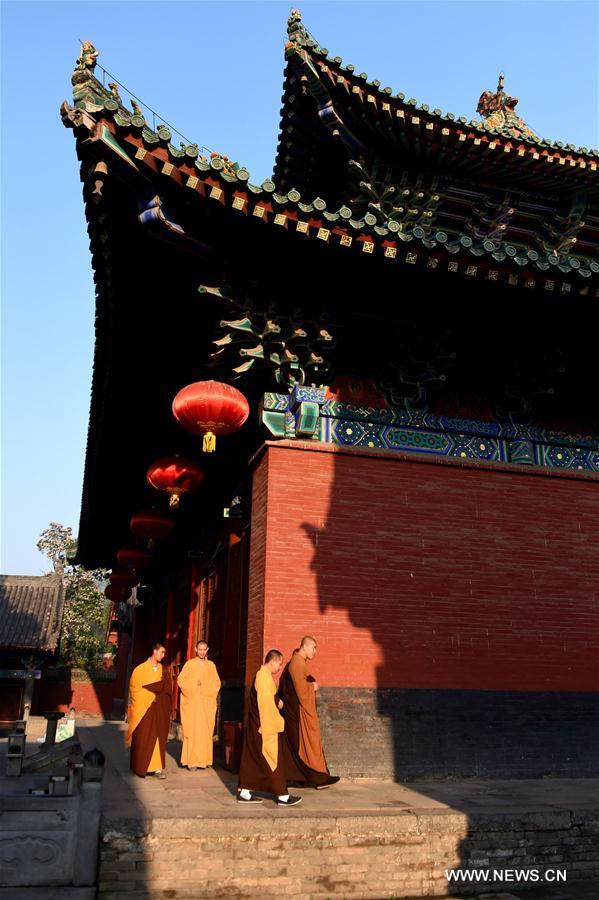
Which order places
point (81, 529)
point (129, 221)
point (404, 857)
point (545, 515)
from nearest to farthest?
point (404, 857) → point (129, 221) → point (545, 515) → point (81, 529)

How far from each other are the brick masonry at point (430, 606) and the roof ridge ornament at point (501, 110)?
6773mm

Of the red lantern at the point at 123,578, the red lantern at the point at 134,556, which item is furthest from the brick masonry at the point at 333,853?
the red lantern at the point at 123,578

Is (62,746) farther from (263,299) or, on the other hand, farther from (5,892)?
(263,299)

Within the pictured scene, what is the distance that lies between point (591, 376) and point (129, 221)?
5.34m

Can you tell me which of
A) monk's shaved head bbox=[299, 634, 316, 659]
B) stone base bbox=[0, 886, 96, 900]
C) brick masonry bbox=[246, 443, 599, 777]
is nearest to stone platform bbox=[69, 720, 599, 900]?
stone base bbox=[0, 886, 96, 900]

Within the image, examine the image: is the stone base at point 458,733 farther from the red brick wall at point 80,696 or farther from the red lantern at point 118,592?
the red brick wall at point 80,696

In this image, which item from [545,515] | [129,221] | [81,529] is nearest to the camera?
[129,221]

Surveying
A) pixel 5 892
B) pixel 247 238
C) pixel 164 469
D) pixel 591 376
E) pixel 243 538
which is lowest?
pixel 5 892

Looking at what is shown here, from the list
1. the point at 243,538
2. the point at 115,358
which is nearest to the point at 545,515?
the point at 243,538

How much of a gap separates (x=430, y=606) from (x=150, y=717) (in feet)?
10.1

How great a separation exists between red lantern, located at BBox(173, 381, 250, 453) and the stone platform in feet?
10.2

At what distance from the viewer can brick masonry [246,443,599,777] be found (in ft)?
21.4

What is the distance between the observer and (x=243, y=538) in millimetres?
8586

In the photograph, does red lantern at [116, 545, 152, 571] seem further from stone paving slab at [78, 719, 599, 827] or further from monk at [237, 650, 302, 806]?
monk at [237, 650, 302, 806]
